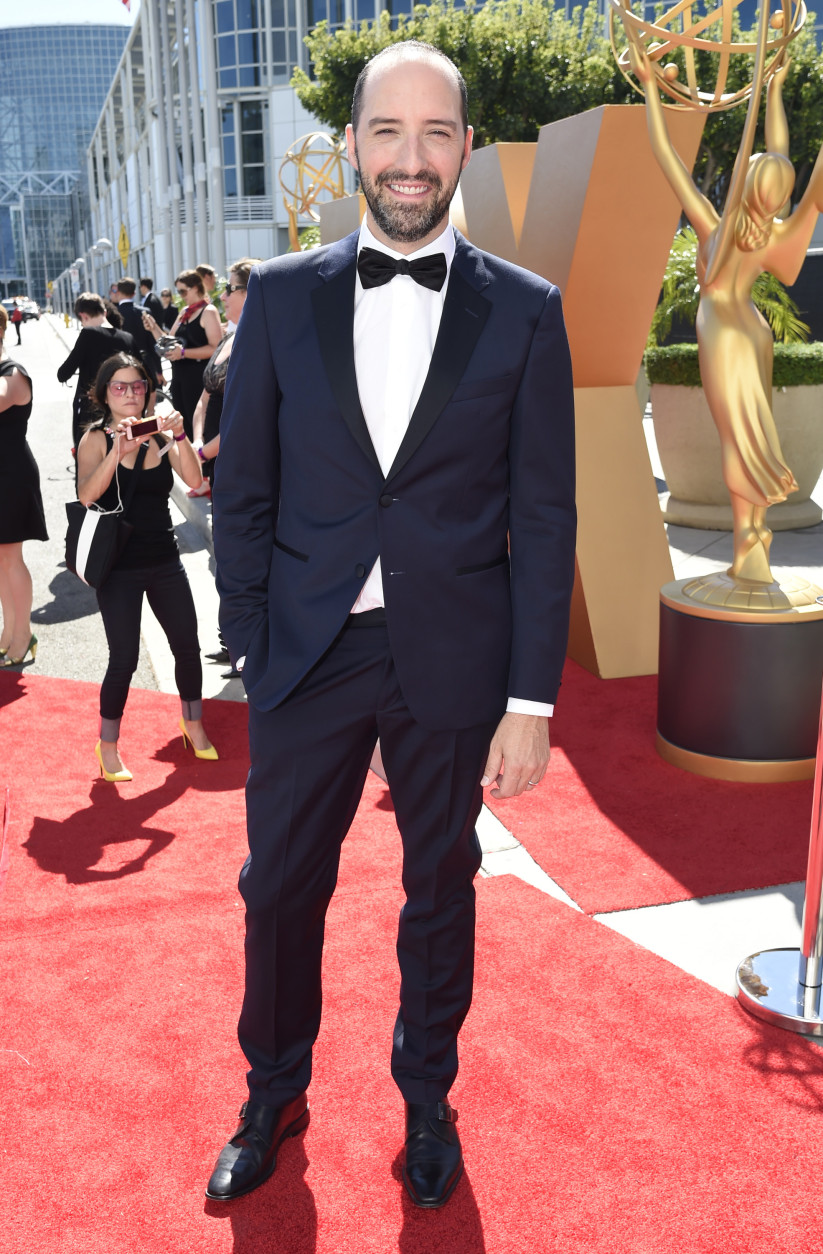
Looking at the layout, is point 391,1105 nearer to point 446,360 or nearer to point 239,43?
point 446,360

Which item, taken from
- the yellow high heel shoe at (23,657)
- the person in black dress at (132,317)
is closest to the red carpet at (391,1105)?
the yellow high heel shoe at (23,657)

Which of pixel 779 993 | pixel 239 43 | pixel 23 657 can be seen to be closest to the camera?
pixel 779 993

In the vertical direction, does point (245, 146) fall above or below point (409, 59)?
above

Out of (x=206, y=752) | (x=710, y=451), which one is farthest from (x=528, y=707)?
(x=710, y=451)

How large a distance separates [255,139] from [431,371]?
47350 mm

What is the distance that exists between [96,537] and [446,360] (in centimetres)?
288

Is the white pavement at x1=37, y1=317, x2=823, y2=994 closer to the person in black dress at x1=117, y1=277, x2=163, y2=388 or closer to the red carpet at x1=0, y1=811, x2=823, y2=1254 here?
the red carpet at x1=0, y1=811, x2=823, y2=1254

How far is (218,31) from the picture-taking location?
147ft

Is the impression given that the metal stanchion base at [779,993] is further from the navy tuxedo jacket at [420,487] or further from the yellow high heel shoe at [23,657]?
the yellow high heel shoe at [23,657]

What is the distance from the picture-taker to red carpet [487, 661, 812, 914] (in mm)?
3986

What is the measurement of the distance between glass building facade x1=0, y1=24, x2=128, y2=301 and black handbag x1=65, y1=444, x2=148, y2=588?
177507 mm

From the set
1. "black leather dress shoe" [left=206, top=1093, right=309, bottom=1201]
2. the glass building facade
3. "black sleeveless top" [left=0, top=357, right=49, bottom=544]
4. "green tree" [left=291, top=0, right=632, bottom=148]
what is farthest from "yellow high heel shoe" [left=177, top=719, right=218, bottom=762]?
the glass building facade

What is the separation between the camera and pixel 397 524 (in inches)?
85.5

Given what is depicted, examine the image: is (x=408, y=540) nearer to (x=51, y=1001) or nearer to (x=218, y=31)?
(x=51, y=1001)
